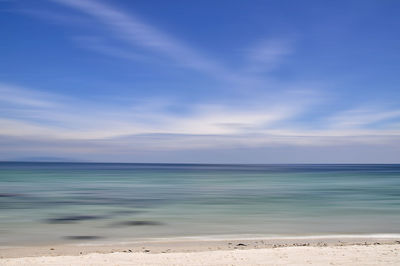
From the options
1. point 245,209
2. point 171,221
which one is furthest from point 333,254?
point 245,209

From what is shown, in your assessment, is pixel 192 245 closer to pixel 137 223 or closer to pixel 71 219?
pixel 137 223

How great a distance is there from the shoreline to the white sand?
1061mm

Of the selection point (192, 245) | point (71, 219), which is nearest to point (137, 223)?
point (71, 219)

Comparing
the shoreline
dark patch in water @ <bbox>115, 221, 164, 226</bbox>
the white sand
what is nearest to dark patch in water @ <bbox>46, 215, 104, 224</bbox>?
dark patch in water @ <bbox>115, 221, 164, 226</bbox>

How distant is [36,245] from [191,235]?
5287 millimetres

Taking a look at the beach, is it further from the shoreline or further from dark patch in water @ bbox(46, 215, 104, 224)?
dark patch in water @ bbox(46, 215, 104, 224)

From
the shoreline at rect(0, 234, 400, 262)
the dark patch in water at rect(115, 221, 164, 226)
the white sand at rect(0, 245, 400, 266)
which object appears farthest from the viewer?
the dark patch in water at rect(115, 221, 164, 226)

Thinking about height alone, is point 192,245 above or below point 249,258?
below

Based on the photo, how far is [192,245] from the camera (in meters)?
11.3

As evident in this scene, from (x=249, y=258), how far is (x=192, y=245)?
3.16m

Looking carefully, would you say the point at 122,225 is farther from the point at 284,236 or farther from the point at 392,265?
the point at 392,265

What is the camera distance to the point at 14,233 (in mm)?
13461

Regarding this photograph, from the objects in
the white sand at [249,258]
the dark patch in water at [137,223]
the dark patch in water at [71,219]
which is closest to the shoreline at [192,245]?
the white sand at [249,258]

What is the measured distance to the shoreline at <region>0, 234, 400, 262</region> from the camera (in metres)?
10.2
